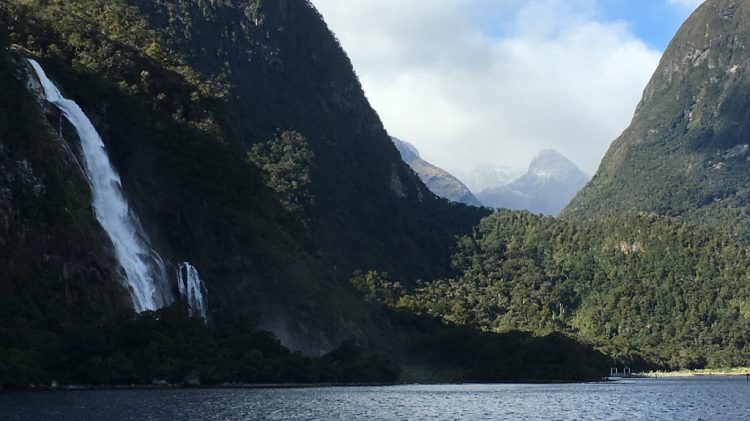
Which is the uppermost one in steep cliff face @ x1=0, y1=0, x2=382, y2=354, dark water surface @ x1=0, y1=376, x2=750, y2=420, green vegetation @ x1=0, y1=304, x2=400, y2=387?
Result: steep cliff face @ x1=0, y1=0, x2=382, y2=354

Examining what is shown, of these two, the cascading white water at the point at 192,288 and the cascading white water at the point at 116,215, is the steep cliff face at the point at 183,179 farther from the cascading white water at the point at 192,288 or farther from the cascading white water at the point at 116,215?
the cascading white water at the point at 116,215

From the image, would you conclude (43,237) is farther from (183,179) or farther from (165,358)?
(183,179)

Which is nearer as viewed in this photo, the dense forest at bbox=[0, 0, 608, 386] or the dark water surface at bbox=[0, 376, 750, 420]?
the dark water surface at bbox=[0, 376, 750, 420]

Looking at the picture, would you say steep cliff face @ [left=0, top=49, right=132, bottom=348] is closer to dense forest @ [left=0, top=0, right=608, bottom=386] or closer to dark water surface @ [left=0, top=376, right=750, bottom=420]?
dense forest @ [left=0, top=0, right=608, bottom=386]

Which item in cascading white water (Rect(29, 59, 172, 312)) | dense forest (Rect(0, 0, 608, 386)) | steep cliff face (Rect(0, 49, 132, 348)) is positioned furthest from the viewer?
cascading white water (Rect(29, 59, 172, 312))

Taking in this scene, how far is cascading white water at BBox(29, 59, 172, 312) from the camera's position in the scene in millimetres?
135875

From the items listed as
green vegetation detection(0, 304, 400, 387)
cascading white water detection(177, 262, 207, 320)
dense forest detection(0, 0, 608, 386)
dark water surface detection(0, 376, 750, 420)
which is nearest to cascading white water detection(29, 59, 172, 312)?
dense forest detection(0, 0, 608, 386)

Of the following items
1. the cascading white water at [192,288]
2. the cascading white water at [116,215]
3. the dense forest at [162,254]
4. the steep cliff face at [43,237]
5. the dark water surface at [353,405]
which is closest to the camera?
the dark water surface at [353,405]

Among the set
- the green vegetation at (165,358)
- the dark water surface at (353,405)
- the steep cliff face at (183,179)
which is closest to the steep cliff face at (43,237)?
the steep cliff face at (183,179)

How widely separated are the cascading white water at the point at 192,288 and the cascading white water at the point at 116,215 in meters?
4.28

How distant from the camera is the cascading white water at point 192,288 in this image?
146 meters

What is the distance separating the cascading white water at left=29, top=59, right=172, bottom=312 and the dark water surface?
2497cm

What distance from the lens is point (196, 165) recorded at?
167125 mm

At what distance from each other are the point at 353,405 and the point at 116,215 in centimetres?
5541
